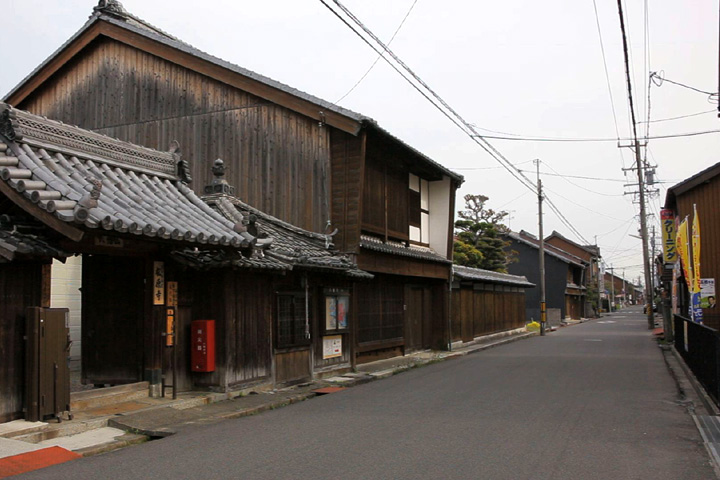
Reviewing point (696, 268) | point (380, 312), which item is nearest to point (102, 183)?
point (380, 312)

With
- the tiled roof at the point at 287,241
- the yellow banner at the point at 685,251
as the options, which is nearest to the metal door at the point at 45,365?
the tiled roof at the point at 287,241

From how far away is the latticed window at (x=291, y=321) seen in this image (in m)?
13.9

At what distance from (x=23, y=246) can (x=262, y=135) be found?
9208mm

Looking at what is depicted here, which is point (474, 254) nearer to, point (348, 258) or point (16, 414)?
point (348, 258)

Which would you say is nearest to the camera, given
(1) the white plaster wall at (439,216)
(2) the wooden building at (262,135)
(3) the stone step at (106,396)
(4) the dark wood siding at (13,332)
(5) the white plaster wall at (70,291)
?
(4) the dark wood siding at (13,332)

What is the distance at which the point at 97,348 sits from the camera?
1176 cm

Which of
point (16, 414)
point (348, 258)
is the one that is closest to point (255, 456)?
point (16, 414)

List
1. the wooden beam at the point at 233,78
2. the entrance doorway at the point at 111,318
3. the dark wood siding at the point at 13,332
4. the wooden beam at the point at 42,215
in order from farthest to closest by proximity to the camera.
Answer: the wooden beam at the point at 233,78 → the entrance doorway at the point at 111,318 → the dark wood siding at the point at 13,332 → the wooden beam at the point at 42,215

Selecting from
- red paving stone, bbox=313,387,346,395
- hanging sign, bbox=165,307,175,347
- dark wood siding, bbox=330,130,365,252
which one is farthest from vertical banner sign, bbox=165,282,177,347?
dark wood siding, bbox=330,130,365,252

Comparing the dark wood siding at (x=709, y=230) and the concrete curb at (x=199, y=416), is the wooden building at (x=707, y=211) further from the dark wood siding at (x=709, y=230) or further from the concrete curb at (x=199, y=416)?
the concrete curb at (x=199, y=416)

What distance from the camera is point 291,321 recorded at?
1432 centimetres

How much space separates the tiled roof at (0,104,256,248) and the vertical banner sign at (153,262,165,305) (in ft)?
3.49

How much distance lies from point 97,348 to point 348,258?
21.7ft

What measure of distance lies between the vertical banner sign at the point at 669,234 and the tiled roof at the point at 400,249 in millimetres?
11589
